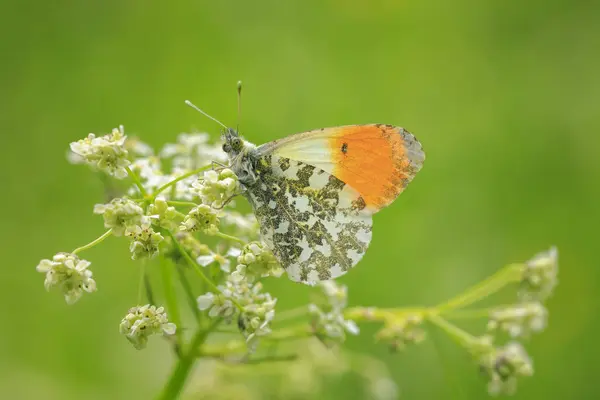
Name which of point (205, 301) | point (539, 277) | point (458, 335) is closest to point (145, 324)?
point (205, 301)

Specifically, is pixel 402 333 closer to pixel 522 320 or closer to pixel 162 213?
pixel 522 320

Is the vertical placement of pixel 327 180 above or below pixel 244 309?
→ above

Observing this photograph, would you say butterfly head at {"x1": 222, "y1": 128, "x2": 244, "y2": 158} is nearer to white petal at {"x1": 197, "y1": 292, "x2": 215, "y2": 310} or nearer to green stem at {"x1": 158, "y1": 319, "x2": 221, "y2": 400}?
white petal at {"x1": 197, "y1": 292, "x2": 215, "y2": 310}

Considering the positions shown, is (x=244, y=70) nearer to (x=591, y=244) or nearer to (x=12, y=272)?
(x=12, y=272)

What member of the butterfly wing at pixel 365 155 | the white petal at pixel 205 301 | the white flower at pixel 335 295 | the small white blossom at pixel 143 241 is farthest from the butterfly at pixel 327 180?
the small white blossom at pixel 143 241

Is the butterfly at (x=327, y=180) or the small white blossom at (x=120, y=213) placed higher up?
the butterfly at (x=327, y=180)

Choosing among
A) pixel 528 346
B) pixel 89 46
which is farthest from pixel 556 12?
pixel 89 46

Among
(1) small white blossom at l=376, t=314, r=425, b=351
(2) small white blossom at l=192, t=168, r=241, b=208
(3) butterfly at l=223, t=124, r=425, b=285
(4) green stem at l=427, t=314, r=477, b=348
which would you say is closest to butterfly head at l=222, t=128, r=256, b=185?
(3) butterfly at l=223, t=124, r=425, b=285

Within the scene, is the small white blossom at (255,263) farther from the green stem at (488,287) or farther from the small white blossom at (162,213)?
the green stem at (488,287)
